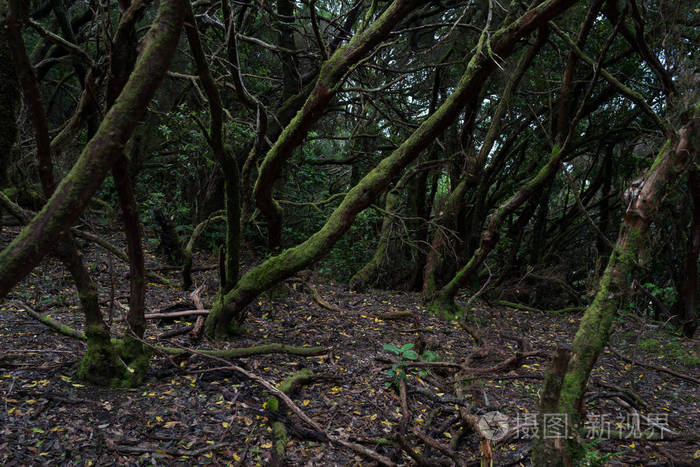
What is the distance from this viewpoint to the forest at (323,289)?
2.41m

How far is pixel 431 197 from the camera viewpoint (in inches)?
329

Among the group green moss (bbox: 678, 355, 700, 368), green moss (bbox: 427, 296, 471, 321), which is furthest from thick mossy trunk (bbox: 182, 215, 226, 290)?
green moss (bbox: 678, 355, 700, 368)

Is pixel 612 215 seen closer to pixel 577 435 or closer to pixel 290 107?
pixel 290 107

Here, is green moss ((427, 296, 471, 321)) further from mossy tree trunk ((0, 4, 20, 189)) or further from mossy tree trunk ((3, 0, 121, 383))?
mossy tree trunk ((0, 4, 20, 189))

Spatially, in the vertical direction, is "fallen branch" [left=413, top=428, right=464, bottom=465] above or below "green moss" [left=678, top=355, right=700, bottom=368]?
below

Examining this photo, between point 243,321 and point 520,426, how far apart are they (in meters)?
2.69

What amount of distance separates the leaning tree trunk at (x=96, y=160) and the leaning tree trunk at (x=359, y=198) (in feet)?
8.14

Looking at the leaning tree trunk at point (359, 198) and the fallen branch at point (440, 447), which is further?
the leaning tree trunk at point (359, 198)

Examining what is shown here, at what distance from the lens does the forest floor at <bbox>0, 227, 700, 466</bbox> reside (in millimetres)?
2535

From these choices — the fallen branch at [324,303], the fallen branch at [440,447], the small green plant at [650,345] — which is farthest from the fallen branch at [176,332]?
the small green plant at [650,345]

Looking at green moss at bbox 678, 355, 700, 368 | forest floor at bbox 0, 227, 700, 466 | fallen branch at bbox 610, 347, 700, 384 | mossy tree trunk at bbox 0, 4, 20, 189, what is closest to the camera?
forest floor at bbox 0, 227, 700, 466

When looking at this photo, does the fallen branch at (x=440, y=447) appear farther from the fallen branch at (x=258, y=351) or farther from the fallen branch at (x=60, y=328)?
the fallen branch at (x=60, y=328)

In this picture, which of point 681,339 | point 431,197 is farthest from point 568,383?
point 431,197

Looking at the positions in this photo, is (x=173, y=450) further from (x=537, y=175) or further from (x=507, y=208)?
(x=537, y=175)
